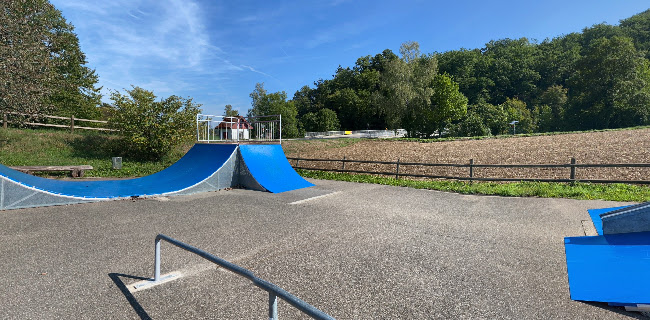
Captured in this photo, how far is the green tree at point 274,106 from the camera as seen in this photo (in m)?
51.5

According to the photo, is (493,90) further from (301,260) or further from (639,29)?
(301,260)

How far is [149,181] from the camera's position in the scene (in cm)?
1078

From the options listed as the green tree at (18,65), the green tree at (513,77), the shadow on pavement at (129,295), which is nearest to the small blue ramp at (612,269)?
the shadow on pavement at (129,295)

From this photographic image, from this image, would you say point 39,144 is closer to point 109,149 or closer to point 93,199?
point 109,149

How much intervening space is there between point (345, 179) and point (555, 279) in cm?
1043

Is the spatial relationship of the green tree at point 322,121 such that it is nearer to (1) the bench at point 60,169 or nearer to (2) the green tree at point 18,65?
(2) the green tree at point 18,65

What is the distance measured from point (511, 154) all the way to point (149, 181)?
695 inches

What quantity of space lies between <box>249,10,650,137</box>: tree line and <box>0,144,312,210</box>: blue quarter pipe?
2908 cm

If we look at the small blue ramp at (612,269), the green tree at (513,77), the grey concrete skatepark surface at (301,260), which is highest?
the green tree at (513,77)

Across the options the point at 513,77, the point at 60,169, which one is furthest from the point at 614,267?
the point at 513,77

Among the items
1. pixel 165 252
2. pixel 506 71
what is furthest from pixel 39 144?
pixel 506 71

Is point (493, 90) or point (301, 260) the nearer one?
point (301, 260)

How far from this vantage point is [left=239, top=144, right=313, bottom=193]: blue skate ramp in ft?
35.1

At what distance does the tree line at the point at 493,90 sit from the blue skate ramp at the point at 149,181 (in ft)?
99.8
